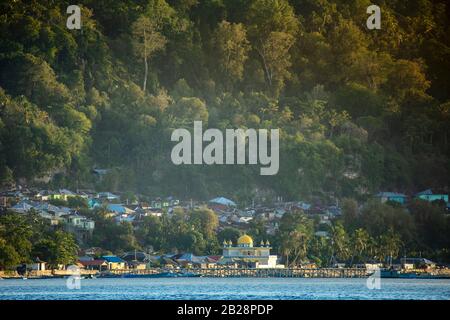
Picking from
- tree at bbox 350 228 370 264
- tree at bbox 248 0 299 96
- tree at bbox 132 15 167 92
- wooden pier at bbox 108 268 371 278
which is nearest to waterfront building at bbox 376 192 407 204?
tree at bbox 350 228 370 264

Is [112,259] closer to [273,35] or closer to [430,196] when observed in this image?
[430,196]

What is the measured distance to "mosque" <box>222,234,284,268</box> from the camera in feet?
297

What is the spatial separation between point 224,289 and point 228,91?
4395cm

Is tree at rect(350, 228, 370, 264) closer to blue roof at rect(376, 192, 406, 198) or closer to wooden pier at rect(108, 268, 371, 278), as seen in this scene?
wooden pier at rect(108, 268, 371, 278)

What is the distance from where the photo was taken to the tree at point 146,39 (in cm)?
11106

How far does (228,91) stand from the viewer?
114 m

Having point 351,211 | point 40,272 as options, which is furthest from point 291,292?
point 351,211

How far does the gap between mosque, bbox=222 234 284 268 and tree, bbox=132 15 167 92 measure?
2164 centimetres

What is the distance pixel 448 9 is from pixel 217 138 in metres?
24.8

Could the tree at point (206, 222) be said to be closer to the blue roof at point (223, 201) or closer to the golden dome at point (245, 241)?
the golden dome at point (245, 241)

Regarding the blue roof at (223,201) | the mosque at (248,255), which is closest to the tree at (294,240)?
the mosque at (248,255)

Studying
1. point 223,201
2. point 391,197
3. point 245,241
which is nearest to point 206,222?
point 245,241

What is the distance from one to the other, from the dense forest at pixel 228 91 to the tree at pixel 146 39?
0.12 metres

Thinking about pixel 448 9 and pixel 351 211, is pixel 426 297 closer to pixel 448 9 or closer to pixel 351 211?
pixel 351 211
